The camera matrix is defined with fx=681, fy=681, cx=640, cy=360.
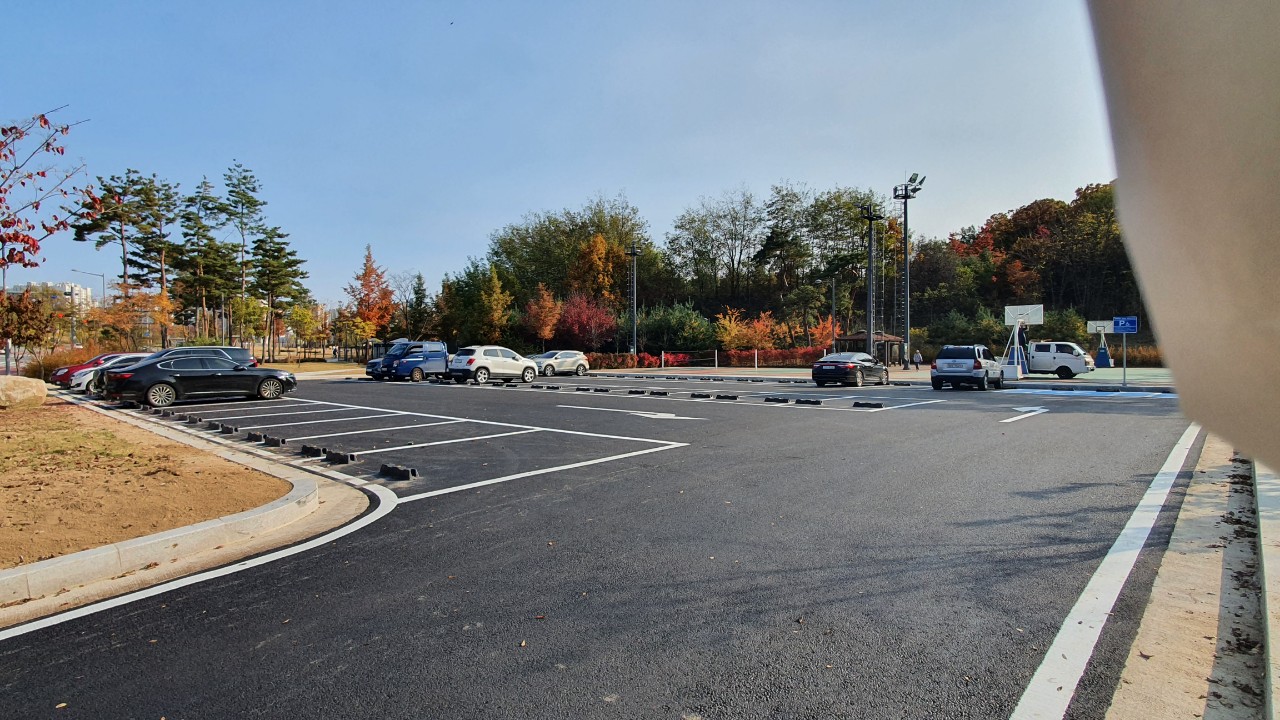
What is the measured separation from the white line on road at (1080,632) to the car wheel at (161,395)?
63.6 feet

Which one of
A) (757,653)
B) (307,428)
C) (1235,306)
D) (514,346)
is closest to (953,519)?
(757,653)

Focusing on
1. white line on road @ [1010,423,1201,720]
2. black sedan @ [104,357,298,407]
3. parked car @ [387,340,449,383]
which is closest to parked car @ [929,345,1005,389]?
white line on road @ [1010,423,1201,720]

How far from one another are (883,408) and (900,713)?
45.0 ft

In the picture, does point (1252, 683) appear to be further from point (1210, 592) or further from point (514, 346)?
point (514, 346)

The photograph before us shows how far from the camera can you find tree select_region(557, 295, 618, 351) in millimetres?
50062

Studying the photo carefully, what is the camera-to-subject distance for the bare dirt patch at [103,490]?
539 centimetres

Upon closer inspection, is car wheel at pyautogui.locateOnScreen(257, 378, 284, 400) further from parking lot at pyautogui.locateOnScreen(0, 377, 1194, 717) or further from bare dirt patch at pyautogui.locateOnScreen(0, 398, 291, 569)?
parking lot at pyautogui.locateOnScreen(0, 377, 1194, 717)

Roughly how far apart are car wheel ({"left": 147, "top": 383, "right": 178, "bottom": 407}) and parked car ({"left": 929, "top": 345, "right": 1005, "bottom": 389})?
22405mm

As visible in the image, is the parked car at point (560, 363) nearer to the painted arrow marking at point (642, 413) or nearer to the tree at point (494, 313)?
the painted arrow marking at point (642, 413)

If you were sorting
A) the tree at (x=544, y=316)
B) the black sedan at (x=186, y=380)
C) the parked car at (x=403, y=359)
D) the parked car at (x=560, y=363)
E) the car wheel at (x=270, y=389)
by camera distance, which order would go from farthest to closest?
1. the tree at (x=544, y=316)
2. the parked car at (x=560, y=363)
3. the parked car at (x=403, y=359)
4. the car wheel at (x=270, y=389)
5. the black sedan at (x=186, y=380)

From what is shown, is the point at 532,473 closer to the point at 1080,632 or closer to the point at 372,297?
the point at 1080,632

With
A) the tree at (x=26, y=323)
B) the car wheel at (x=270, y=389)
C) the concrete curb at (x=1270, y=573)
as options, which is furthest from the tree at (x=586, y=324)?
the concrete curb at (x=1270, y=573)

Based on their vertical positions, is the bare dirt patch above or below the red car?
below

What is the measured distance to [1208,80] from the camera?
3.02ft
